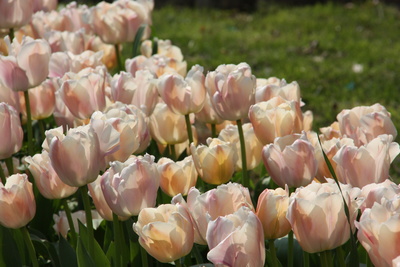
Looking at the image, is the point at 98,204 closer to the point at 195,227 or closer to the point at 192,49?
the point at 195,227

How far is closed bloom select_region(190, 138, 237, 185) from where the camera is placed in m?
1.63

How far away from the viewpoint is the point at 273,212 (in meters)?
1.32

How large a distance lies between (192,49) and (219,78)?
14.7 ft

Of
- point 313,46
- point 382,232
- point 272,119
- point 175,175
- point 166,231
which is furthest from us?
point 313,46

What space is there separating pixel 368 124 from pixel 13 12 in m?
1.30

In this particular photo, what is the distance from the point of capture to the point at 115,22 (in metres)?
2.61

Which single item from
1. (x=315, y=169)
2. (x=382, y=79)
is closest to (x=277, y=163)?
(x=315, y=169)

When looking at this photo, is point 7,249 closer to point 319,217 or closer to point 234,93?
point 234,93

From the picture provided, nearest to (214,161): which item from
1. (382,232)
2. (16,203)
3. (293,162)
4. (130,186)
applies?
(293,162)

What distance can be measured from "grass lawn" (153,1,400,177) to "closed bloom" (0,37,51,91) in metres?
2.43

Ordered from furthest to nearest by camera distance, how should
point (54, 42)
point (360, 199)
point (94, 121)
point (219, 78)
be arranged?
point (54, 42) → point (219, 78) → point (94, 121) → point (360, 199)

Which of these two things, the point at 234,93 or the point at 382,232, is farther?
the point at 234,93

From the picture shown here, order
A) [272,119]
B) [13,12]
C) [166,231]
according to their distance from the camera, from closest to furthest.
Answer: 1. [166,231]
2. [272,119]
3. [13,12]

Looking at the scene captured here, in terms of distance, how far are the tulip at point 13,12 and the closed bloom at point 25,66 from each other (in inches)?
22.0
